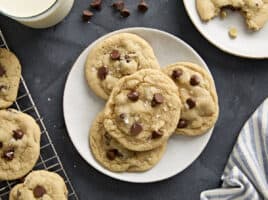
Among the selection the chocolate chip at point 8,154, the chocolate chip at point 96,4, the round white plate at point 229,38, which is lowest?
the chocolate chip at point 8,154

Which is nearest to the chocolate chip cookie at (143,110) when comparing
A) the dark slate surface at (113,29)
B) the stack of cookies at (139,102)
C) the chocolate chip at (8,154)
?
the stack of cookies at (139,102)

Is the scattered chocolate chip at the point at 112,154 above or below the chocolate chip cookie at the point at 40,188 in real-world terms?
above

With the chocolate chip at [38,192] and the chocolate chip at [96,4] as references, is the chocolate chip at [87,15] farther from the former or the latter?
the chocolate chip at [38,192]

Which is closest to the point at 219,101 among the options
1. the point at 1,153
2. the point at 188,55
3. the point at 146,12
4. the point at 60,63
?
the point at 188,55

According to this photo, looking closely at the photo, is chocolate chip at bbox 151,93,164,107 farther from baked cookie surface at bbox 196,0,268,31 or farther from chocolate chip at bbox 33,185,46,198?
chocolate chip at bbox 33,185,46,198

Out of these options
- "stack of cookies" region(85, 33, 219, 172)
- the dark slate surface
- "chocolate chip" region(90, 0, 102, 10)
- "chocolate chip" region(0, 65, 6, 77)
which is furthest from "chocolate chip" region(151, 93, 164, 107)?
"chocolate chip" region(0, 65, 6, 77)

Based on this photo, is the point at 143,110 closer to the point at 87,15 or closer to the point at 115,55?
the point at 115,55
